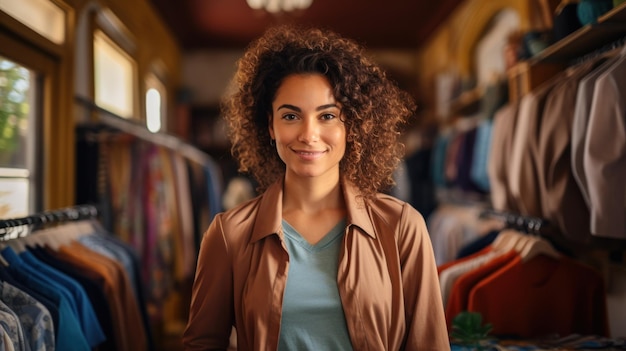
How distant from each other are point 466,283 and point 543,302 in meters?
0.25

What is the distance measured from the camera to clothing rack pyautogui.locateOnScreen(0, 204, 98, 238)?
1.52 meters

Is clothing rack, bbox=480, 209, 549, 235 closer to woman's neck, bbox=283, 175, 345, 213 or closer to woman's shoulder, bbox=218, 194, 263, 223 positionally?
woman's neck, bbox=283, 175, 345, 213

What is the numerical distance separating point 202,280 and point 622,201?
1.23 metres

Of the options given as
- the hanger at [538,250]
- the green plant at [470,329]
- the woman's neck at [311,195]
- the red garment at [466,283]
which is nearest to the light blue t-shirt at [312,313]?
the woman's neck at [311,195]

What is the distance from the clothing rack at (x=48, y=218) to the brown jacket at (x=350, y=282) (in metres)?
0.73

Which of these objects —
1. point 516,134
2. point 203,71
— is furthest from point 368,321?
point 203,71

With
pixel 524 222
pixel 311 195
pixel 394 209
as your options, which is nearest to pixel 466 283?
pixel 524 222

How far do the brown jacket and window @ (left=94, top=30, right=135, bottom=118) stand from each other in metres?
2.42

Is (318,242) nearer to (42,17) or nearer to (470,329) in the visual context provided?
(470,329)

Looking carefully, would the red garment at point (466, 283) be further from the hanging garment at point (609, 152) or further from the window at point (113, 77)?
the window at point (113, 77)

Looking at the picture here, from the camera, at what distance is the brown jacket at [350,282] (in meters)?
1.08

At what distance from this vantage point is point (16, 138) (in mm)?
2199

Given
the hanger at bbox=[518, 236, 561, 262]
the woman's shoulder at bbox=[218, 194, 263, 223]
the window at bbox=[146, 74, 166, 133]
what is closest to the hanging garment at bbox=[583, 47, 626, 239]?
the hanger at bbox=[518, 236, 561, 262]

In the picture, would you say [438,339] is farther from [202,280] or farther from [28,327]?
[28,327]
